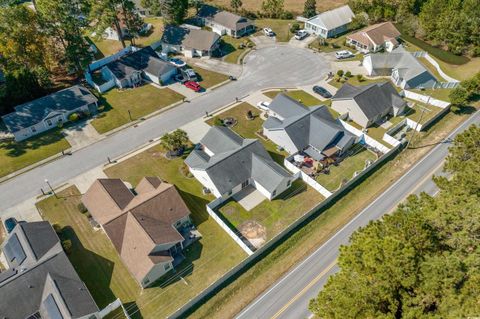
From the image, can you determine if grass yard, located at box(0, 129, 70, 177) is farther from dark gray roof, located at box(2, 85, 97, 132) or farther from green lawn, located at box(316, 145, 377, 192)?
green lawn, located at box(316, 145, 377, 192)

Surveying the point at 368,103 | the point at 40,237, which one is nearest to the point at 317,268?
the point at 368,103

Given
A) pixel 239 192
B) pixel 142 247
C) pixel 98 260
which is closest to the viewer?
pixel 142 247

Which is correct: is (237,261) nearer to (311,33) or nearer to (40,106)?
(40,106)

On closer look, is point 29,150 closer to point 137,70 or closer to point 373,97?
point 137,70

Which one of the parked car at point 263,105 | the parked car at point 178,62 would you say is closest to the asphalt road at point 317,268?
the parked car at point 263,105

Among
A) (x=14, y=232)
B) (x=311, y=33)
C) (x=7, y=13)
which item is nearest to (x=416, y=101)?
(x=311, y=33)

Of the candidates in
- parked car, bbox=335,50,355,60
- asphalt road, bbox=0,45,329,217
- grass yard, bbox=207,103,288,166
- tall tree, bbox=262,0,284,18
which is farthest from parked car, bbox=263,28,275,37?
grass yard, bbox=207,103,288,166
